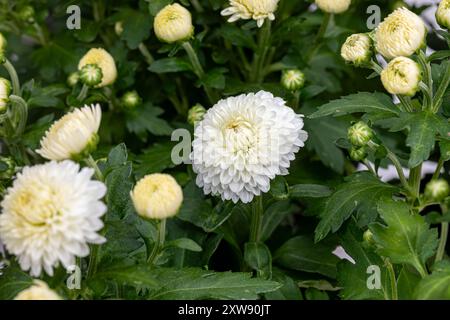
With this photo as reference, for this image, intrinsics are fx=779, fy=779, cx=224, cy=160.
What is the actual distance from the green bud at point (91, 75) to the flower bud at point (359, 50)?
0.41 metres

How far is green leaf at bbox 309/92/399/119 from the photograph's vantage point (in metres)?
1.06

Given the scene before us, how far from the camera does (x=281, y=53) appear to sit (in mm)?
1554

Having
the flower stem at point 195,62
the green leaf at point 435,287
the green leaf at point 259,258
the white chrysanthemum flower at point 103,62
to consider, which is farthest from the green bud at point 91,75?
the green leaf at point 435,287

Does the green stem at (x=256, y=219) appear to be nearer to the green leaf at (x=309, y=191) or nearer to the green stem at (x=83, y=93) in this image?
the green leaf at (x=309, y=191)

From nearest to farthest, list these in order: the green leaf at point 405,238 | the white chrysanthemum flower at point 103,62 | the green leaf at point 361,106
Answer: the green leaf at point 405,238, the green leaf at point 361,106, the white chrysanthemum flower at point 103,62

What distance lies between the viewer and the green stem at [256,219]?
3.81 ft

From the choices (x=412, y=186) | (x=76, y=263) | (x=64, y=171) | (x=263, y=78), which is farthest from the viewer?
(x=263, y=78)

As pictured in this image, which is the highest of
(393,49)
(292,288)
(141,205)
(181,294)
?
(393,49)

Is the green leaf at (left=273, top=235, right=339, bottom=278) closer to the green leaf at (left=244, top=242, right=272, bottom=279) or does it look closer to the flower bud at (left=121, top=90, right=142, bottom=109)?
the green leaf at (left=244, top=242, right=272, bottom=279)

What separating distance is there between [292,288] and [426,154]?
1.14ft

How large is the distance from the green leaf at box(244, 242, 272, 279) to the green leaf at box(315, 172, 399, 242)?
0.12 meters

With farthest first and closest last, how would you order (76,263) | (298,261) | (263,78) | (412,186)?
1. (263,78)
2. (298,261)
3. (412,186)
4. (76,263)

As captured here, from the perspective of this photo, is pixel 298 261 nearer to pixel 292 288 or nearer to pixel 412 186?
pixel 292 288

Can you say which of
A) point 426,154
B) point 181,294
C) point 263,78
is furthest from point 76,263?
point 263,78
